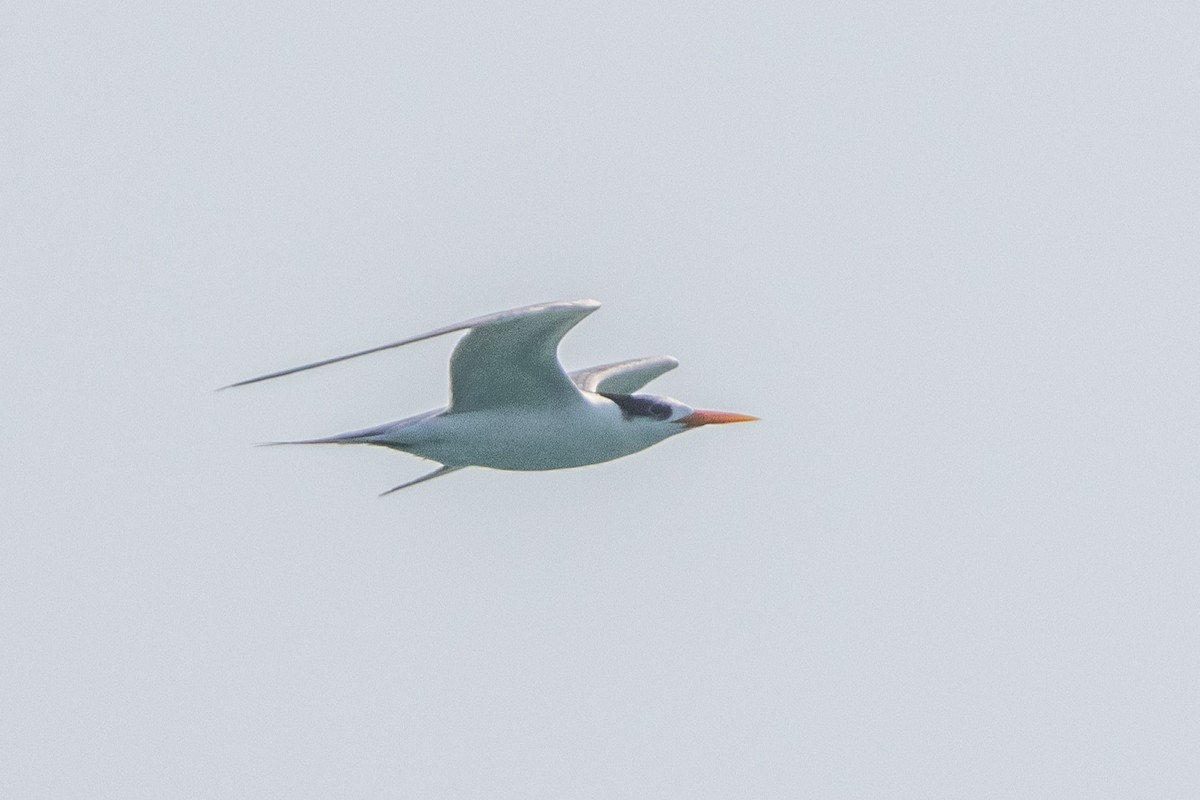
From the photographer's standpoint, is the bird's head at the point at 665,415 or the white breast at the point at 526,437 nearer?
the white breast at the point at 526,437

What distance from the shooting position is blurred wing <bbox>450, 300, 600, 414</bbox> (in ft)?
43.1

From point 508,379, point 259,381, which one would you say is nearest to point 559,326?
point 508,379

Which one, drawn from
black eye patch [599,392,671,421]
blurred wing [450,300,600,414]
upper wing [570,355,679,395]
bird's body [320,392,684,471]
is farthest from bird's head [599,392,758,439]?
upper wing [570,355,679,395]

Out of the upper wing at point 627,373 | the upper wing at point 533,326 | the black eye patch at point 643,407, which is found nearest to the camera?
the upper wing at point 533,326

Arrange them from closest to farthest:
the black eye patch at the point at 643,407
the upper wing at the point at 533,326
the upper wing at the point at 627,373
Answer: the upper wing at the point at 533,326, the black eye patch at the point at 643,407, the upper wing at the point at 627,373

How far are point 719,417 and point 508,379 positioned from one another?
7.17 feet

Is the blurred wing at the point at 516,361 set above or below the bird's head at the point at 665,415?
above

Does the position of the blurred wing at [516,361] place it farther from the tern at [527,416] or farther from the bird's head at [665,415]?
the bird's head at [665,415]

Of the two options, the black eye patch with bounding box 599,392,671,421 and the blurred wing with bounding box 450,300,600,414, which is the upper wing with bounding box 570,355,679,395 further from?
the blurred wing with bounding box 450,300,600,414

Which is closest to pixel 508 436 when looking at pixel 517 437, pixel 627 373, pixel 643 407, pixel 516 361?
pixel 517 437

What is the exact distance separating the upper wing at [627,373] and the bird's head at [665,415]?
6.31 feet

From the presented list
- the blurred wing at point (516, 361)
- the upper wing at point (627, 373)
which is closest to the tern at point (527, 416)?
the blurred wing at point (516, 361)

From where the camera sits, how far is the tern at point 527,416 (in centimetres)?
1367

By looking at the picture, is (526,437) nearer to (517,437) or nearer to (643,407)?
(517,437)
